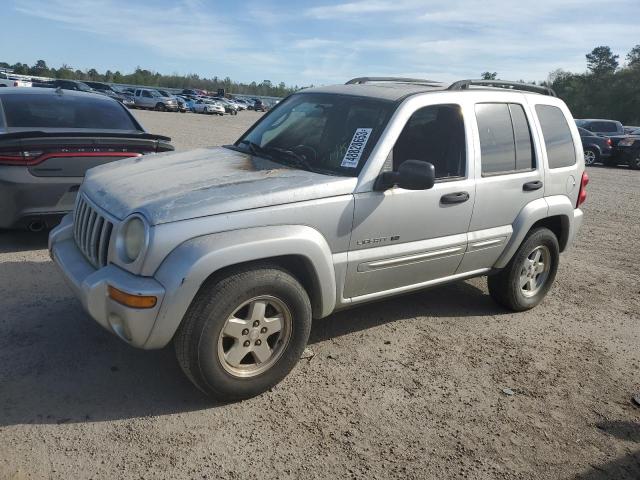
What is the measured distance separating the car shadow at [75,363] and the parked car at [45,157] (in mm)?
664

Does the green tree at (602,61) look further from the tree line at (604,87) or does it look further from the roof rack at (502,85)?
the roof rack at (502,85)

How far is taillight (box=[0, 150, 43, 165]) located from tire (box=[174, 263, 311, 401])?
3102mm

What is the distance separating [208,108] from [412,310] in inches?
1828

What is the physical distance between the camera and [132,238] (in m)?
3.07

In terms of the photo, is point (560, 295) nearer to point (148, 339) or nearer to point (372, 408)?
point (372, 408)

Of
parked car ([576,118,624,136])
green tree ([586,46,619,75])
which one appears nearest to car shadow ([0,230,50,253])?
parked car ([576,118,624,136])

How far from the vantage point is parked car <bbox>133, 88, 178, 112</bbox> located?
44.4 metres

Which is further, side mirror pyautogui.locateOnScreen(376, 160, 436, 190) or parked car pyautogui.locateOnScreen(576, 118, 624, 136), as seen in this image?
parked car pyautogui.locateOnScreen(576, 118, 624, 136)

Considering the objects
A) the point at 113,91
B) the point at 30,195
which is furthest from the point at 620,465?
the point at 113,91

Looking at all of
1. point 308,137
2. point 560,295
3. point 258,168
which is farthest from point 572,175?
point 258,168

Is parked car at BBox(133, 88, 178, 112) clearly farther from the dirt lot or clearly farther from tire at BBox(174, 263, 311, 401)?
tire at BBox(174, 263, 311, 401)

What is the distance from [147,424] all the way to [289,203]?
1.45m

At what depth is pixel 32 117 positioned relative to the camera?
20.0 ft

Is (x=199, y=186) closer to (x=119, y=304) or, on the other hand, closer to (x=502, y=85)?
(x=119, y=304)
